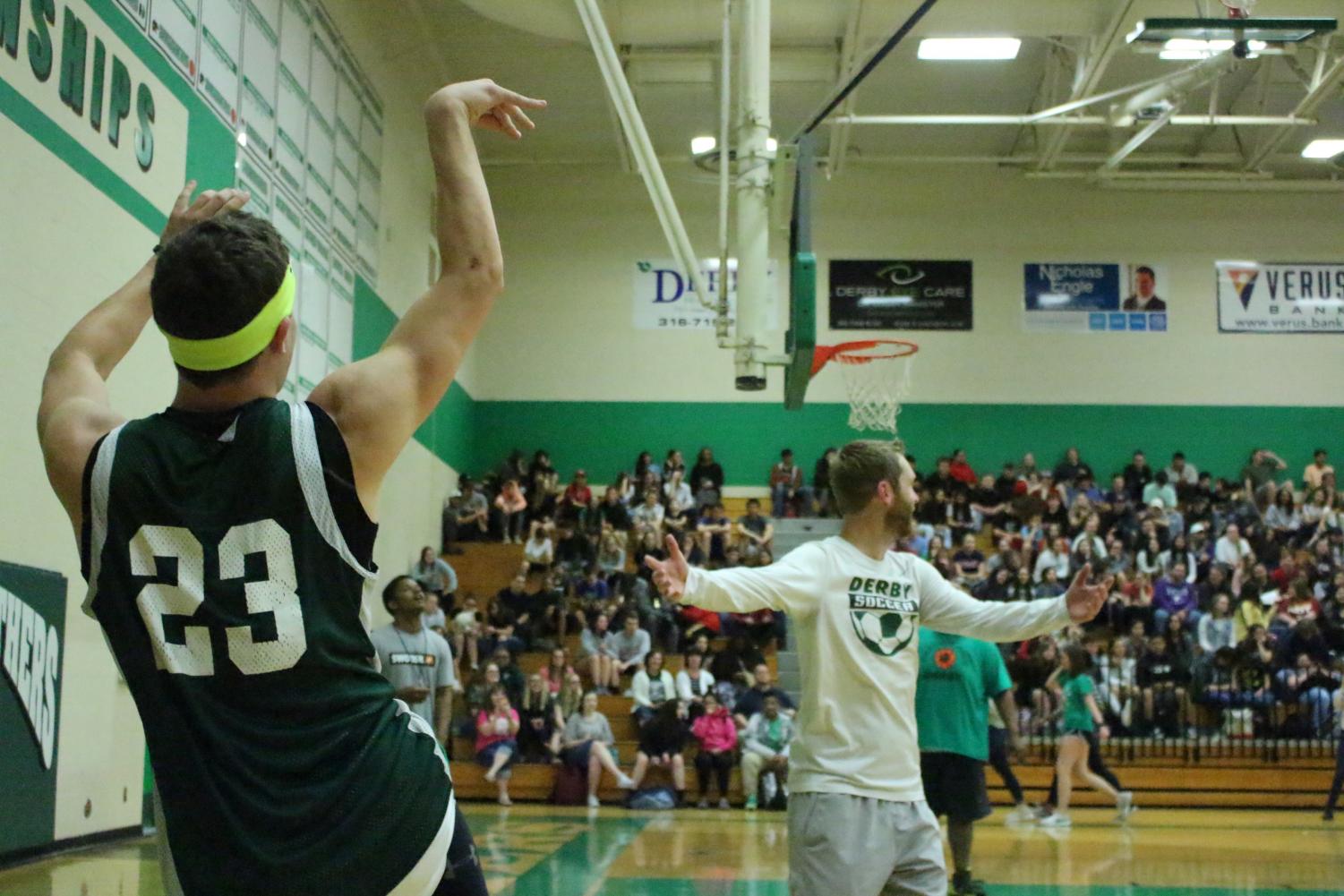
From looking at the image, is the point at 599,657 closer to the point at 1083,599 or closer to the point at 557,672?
the point at 557,672

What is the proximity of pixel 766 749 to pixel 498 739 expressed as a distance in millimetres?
3063

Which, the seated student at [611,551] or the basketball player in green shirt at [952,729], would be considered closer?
the basketball player in green shirt at [952,729]

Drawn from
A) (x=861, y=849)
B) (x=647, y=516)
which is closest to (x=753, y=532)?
(x=647, y=516)

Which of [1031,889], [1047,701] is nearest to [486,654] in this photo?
[1047,701]

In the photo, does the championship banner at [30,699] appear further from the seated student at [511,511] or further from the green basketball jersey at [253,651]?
the seated student at [511,511]

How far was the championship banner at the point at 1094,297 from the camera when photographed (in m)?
25.3

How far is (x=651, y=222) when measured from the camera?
2552 centimetres

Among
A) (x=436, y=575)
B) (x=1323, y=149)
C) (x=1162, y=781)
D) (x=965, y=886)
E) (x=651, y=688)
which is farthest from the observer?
(x=1323, y=149)

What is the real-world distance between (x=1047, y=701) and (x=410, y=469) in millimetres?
9378

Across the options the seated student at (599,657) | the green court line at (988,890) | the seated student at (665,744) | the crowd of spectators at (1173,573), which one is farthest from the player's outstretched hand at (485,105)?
the seated student at (599,657)

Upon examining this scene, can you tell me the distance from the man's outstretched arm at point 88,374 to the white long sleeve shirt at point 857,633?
1.85 metres

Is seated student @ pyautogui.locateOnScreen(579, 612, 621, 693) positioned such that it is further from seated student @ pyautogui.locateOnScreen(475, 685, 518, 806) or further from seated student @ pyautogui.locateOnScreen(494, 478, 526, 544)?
seated student @ pyautogui.locateOnScreen(494, 478, 526, 544)

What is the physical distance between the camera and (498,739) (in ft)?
52.7

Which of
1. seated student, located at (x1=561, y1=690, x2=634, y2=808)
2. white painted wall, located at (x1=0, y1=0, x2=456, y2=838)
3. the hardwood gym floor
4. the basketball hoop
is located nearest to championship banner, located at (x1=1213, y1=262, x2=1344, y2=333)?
the basketball hoop
